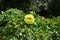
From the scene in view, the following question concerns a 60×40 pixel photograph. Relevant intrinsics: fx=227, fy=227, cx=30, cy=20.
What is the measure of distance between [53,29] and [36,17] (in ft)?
1.77

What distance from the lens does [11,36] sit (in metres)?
5.19

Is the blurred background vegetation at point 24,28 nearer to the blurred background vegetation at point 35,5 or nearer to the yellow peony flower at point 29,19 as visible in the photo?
the yellow peony flower at point 29,19

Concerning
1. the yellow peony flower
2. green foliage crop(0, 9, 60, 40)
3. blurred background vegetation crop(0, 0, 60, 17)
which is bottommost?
blurred background vegetation crop(0, 0, 60, 17)

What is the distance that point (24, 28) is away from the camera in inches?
208

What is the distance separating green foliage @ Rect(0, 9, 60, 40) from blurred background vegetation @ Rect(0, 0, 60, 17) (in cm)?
373

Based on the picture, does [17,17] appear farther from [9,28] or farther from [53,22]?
[53,22]

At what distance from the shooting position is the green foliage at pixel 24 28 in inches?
205

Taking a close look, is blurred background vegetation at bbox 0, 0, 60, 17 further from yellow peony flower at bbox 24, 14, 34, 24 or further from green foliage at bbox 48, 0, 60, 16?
yellow peony flower at bbox 24, 14, 34, 24

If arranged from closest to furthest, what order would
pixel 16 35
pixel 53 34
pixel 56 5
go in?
1. pixel 16 35
2. pixel 53 34
3. pixel 56 5

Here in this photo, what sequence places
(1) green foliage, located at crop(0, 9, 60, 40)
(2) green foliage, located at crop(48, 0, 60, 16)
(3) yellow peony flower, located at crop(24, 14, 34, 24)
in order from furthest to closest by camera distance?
1. (2) green foliage, located at crop(48, 0, 60, 16)
2. (3) yellow peony flower, located at crop(24, 14, 34, 24)
3. (1) green foliage, located at crop(0, 9, 60, 40)

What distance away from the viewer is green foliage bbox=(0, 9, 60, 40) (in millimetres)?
5207

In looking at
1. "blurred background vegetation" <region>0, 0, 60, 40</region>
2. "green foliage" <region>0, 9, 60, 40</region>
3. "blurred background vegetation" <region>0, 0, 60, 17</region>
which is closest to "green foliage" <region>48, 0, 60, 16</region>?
"blurred background vegetation" <region>0, 0, 60, 17</region>

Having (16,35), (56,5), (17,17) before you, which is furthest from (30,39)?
(56,5)

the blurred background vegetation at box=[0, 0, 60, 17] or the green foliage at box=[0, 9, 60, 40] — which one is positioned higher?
the green foliage at box=[0, 9, 60, 40]
